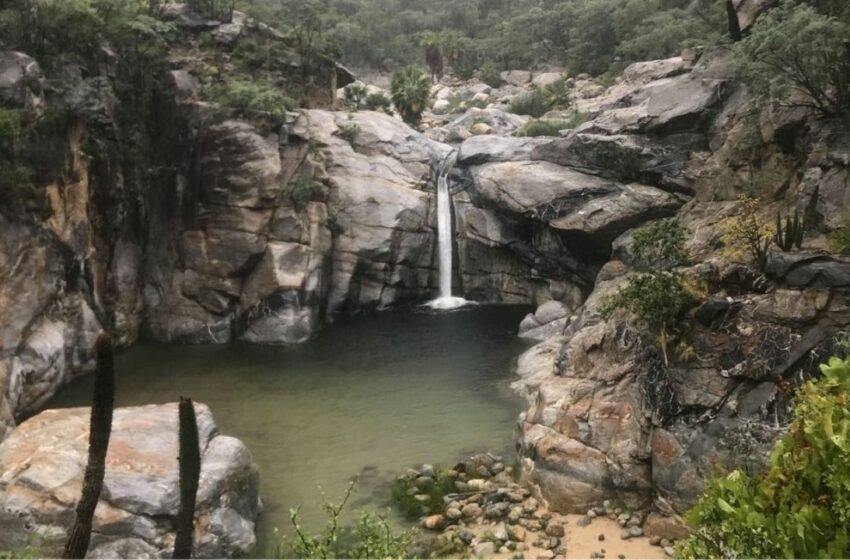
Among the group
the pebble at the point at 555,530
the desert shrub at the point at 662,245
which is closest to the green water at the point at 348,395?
the pebble at the point at 555,530

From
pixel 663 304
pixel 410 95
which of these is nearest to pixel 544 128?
pixel 410 95

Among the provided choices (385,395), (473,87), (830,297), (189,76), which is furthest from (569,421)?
(473,87)

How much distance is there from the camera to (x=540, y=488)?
41.8 ft

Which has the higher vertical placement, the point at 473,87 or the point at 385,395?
the point at 473,87

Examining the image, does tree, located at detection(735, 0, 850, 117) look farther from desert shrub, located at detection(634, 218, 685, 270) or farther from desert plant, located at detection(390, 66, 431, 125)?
desert plant, located at detection(390, 66, 431, 125)

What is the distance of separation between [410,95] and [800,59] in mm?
27028

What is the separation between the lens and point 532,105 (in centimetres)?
4400

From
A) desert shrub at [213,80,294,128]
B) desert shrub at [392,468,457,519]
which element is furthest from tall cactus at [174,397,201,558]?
desert shrub at [213,80,294,128]

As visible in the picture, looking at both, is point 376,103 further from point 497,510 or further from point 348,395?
point 497,510

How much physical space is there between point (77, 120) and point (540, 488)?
58.9ft

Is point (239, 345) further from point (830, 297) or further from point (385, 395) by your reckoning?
point (830, 297)

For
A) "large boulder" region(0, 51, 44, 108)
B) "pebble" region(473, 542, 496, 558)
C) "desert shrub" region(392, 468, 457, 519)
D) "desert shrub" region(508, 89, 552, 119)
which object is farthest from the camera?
"desert shrub" region(508, 89, 552, 119)

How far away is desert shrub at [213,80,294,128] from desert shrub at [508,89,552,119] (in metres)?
21.0

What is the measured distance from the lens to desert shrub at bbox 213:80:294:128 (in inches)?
1043
